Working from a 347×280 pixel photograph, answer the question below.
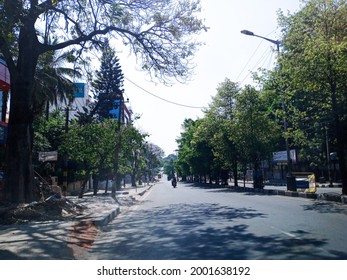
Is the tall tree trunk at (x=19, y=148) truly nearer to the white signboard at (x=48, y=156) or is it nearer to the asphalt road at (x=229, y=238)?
the asphalt road at (x=229, y=238)

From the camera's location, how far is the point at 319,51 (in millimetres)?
16844

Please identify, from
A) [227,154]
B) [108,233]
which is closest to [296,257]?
[108,233]

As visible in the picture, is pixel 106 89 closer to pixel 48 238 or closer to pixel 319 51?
pixel 319 51

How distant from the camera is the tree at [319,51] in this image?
671 inches

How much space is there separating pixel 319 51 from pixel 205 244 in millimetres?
12396

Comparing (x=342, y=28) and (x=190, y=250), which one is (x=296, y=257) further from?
(x=342, y=28)

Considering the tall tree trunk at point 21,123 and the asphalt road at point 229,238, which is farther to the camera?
the tall tree trunk at point 21,123

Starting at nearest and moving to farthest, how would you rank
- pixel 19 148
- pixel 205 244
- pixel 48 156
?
pixel 205 244 → pixel 19 148 → pixel 48 156

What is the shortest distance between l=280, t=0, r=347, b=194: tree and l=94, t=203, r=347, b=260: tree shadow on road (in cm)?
964

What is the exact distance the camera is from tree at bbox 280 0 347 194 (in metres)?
17.0

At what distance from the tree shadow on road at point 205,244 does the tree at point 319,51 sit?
31.6 feet

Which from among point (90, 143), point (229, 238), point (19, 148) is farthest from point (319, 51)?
point (90, 143)

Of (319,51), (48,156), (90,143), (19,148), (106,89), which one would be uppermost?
(106,89)

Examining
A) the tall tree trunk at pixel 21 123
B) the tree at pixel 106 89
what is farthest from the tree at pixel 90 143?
the tree at pixel 106 89
